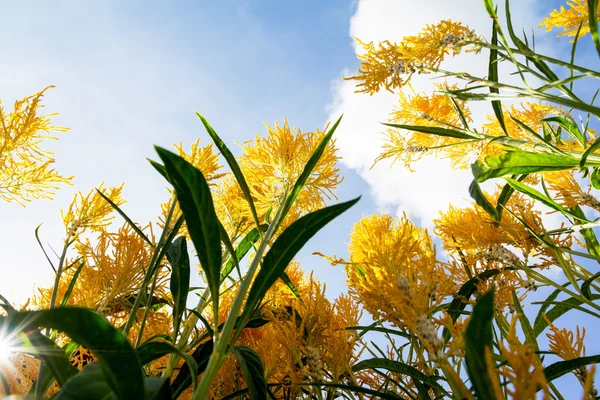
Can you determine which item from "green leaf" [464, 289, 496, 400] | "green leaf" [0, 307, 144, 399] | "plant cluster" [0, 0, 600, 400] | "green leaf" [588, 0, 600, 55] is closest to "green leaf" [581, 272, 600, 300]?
"plant cluster" [0, 0, 600, 400]

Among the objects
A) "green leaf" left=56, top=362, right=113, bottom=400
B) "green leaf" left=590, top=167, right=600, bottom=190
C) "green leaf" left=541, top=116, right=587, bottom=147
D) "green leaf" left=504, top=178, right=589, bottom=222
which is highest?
"green leaf" left=541, top=116, right=587, bottom=147

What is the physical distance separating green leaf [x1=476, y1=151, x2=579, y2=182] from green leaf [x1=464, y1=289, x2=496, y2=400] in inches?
23.9

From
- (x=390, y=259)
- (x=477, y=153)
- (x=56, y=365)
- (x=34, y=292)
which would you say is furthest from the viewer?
(x=477, y=153)

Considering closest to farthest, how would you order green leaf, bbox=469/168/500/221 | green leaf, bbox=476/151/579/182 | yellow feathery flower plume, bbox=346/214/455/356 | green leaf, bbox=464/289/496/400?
1. green leaf, bbox=464/289/496/400
2. yellow feathery flower plume, bbox=346/214/455/356
3. green leaf, bbox=469/168/500/221
4. green leaf, bbox=476/151/579/182

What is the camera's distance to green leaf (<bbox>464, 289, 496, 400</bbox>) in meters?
0.35

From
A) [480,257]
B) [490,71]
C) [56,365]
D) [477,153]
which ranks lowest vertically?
[56,365]

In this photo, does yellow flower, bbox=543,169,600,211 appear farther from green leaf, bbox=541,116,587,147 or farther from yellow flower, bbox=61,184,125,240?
yellow flower, bbox=61,184,125,240

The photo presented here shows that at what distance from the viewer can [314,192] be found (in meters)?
1.08

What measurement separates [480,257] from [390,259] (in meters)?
0.57

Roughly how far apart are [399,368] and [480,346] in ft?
1.30

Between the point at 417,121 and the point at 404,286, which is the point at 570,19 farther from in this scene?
the point at 404,286

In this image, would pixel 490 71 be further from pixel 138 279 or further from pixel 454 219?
pixel 138 279

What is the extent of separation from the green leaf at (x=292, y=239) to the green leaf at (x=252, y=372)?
0.28 ft

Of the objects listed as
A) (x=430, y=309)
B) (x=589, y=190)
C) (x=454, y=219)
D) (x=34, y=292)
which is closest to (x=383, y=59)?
(x=454, y=219)
